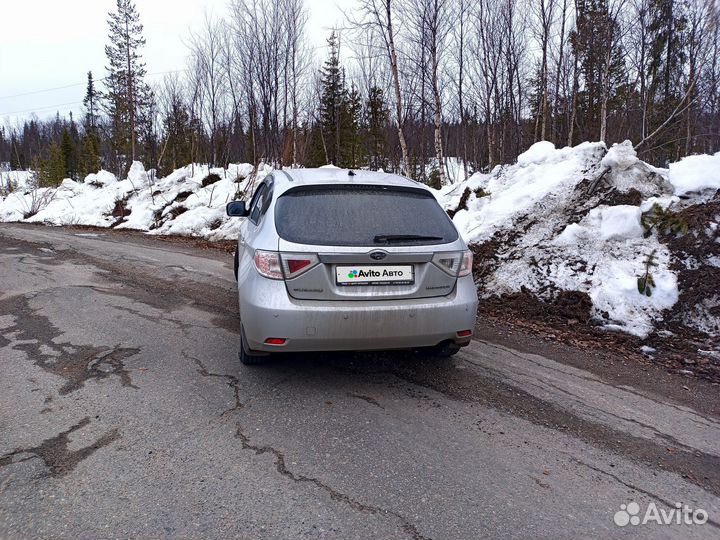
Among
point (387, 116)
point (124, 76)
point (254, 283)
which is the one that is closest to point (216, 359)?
point (254, 283)

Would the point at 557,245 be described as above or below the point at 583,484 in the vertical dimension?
above

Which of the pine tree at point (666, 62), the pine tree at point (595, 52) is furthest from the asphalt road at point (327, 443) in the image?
the pine tree at point (666, 62)

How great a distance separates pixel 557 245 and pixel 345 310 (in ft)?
14.9

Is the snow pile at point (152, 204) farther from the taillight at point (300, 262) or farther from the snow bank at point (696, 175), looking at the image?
the snow bank at point (696, 175)

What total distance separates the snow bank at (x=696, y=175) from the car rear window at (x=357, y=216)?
501 cm

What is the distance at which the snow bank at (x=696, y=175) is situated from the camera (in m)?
6.42

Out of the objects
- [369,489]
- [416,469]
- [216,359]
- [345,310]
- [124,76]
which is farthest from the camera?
[124,76]

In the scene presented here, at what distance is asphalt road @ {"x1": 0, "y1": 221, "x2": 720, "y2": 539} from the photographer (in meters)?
2.19

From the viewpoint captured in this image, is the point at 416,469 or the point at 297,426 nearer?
the point at 416,469

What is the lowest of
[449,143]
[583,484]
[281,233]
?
[583,484]

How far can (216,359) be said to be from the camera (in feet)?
13.3

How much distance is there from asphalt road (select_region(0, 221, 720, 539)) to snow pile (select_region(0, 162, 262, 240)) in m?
9.48

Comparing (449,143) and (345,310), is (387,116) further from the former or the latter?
(345,310)

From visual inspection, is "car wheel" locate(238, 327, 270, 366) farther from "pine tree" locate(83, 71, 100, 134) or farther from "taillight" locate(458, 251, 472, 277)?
"pine tree" locate(83, 71, 100, 134)
